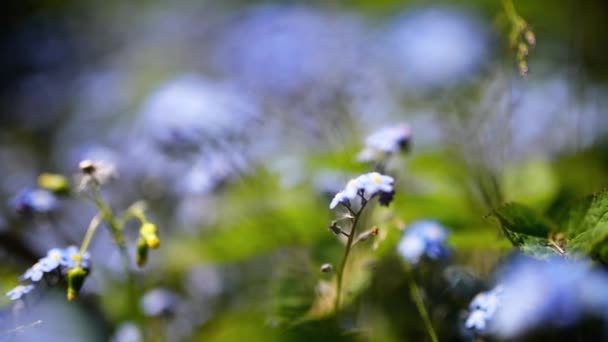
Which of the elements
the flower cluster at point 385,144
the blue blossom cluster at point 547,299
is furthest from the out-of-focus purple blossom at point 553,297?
the flower cluster at point 385,144

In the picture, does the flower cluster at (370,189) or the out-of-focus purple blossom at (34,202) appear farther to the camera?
the out-of-focus purple blossom at (34,202)

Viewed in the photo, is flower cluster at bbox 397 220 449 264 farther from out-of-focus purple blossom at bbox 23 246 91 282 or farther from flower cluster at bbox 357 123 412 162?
out-of-focus purple blossom at bbox 23 246 91 282

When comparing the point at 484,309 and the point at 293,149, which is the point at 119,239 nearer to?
the point at 484,309

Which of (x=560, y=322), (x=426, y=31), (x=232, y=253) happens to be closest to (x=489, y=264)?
(x=560, y=322)

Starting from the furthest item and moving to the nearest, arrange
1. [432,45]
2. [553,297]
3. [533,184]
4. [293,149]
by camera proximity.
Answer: [432,45], [293,149], [533,184], [553,297]

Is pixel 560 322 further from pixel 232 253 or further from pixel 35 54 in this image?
pixel 35 54

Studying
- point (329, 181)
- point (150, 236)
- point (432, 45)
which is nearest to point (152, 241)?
point (150, 236)

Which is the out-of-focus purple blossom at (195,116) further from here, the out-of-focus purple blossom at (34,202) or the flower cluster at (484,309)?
the flower cluster at (484,309)

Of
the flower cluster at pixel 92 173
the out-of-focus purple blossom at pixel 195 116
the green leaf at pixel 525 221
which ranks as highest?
the out-of-focus purple blossom at pixel 195 116
